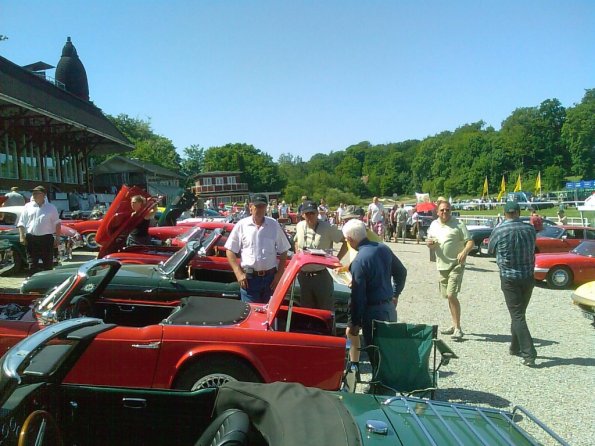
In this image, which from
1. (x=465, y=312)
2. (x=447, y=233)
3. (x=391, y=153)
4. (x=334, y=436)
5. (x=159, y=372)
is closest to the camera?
(x=334, y=436)

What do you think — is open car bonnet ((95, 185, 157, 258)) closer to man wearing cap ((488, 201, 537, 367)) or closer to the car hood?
the car hood

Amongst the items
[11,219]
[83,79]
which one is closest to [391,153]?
[83,79]

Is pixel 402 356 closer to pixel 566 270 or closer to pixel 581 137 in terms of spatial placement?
pixel 566 270

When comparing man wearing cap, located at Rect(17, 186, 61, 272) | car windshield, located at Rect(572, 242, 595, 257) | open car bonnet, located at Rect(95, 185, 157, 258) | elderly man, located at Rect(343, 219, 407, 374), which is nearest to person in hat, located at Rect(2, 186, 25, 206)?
man wearing cap, located at Rect(17, 186, 61, 272)

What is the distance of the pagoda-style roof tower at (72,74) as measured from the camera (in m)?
41.8

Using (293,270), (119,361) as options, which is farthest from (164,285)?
(293,270)

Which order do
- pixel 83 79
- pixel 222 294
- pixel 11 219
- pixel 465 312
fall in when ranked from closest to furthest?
pixel 222 294 < pixel 465 312 < pixel 11 219 < pixel 83 79

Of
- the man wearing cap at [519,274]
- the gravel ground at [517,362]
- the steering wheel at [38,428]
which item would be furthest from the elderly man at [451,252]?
the steering wheel at [38,428]

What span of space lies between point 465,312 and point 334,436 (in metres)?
7.48

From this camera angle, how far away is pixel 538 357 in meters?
6.23

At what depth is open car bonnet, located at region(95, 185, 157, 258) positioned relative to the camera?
8.56 meters

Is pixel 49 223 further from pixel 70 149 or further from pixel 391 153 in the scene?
pixel 391 153

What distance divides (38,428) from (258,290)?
3.68 m

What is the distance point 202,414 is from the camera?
261 cm
